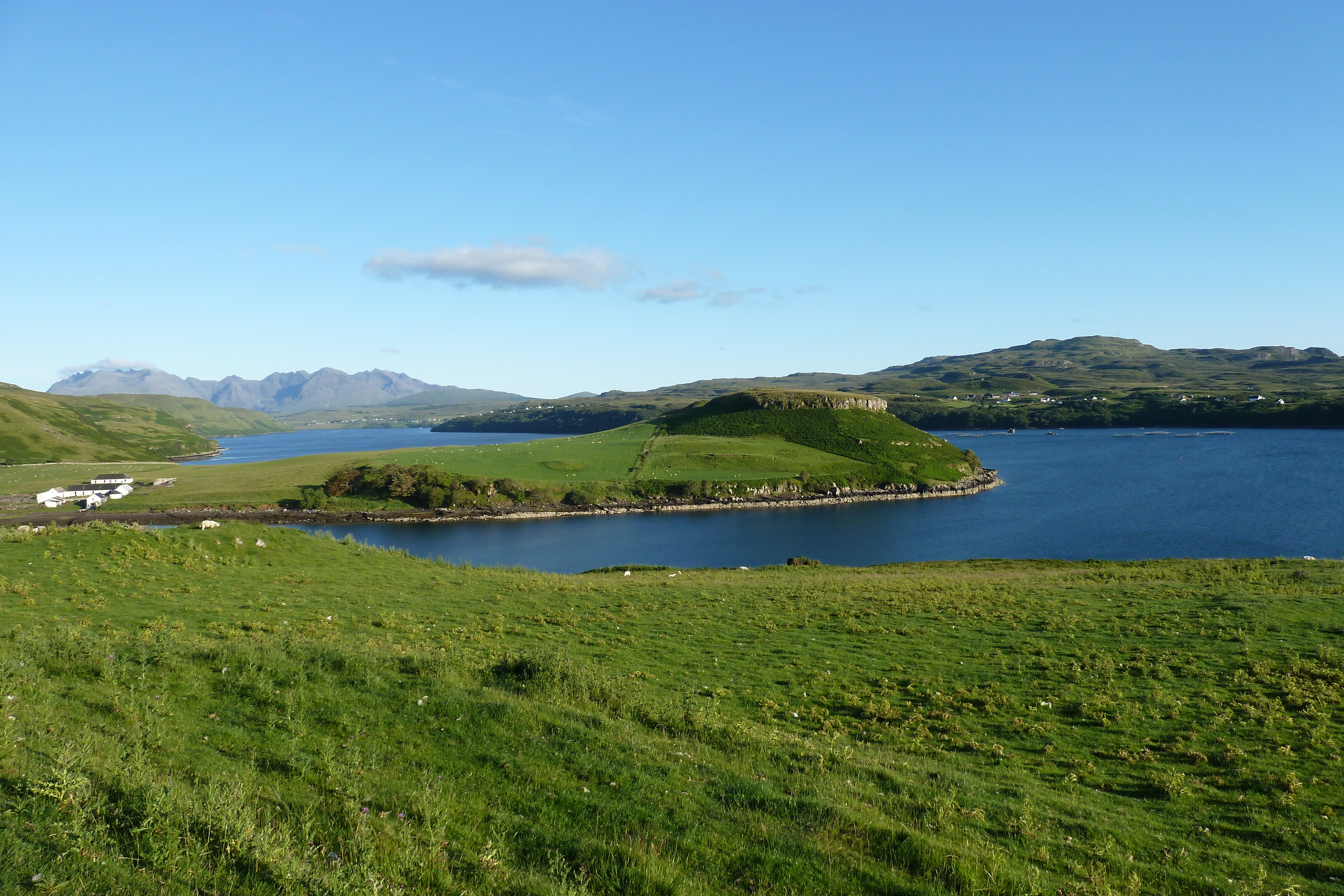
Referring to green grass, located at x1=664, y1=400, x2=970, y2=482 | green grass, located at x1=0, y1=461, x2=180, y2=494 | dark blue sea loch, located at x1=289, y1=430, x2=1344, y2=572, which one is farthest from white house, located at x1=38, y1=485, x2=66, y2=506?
green grass, located at x1=664, y1=400, x2=970, y2=482

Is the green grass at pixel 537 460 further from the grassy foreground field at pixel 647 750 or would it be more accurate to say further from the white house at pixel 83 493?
the grassy foreground field at pixel 647 750

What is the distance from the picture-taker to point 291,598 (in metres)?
28.1

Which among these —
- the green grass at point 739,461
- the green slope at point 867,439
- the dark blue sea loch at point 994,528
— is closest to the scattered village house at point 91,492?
the dark blue sea loch at point 994,528

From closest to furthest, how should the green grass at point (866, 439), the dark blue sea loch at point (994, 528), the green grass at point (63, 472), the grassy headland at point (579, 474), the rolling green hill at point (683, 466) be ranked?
the dark blue sea loch at point (994, 528) → the grassy headland at point (579, 474) → the green grass at point (63, 472) → the rolling green hill at point (683, 466) → the green grass at point (866, 439)

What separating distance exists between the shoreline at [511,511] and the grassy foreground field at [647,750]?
8657cm

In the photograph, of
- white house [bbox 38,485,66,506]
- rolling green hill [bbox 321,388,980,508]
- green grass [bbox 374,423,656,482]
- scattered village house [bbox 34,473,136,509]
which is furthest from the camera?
green grass [bbox 374,423,656,482]

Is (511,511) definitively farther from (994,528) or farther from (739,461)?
(994,528)

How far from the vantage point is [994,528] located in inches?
3661

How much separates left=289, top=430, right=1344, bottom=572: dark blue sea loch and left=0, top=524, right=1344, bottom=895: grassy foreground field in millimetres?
40542

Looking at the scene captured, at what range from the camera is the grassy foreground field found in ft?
24.6

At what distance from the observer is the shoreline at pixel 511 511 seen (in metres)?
101

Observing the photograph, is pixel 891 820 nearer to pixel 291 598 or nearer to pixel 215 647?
pixel 215 647

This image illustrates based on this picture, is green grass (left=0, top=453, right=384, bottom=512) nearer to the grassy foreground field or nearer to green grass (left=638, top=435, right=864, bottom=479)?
green grass (left=638, top=435, right=864, bottom=479)

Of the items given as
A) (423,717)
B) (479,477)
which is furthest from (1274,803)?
(479,477)
